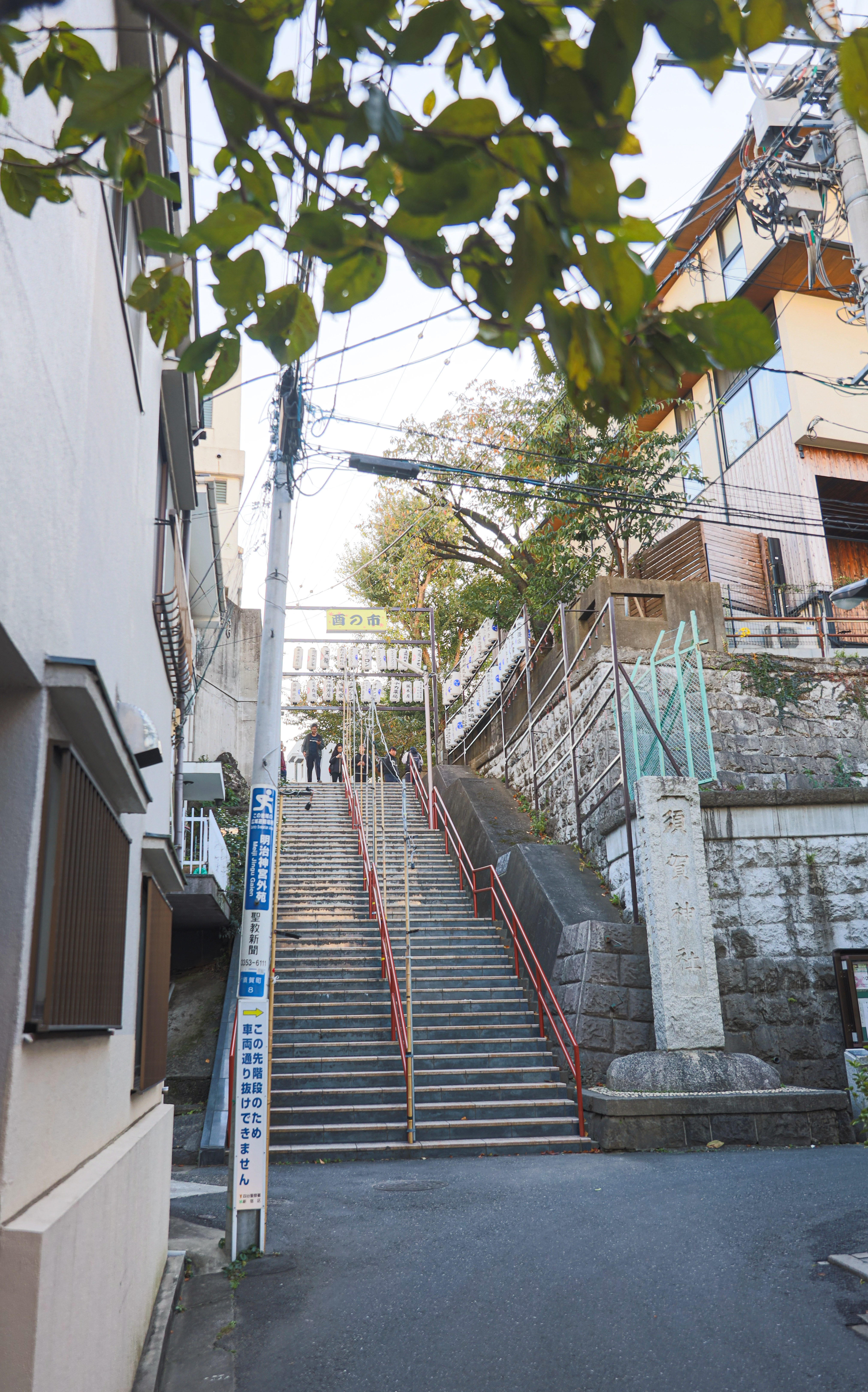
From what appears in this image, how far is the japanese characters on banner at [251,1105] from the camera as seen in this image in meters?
5.63

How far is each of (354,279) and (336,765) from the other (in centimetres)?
2389

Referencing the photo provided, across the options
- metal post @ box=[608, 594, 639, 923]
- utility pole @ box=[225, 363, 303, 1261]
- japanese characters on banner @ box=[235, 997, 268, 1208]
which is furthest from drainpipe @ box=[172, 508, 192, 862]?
metal post @ box=[608, 594, 639, 923]

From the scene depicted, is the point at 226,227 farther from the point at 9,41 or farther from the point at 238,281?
the point at 9,41

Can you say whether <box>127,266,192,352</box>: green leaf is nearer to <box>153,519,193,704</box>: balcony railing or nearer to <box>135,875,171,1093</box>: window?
<box>135,875,171,1093</box>: window

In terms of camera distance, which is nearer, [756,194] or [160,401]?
[160,401]

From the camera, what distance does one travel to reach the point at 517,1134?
31.0 feet

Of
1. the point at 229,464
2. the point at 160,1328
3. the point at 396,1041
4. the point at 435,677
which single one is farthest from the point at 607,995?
the point at 229,464

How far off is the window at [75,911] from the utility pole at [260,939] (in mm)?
1829

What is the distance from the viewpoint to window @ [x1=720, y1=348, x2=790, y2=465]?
17.9m

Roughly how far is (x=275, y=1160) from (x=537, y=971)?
3.77 metres

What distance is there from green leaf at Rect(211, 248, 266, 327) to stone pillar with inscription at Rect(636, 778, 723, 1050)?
8.54 meters

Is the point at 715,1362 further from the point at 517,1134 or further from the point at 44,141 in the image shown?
the point at 517,1134

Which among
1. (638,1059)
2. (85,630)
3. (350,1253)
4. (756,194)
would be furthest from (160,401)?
(756,194)

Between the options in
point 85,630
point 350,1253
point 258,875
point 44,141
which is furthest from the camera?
point 258,875
